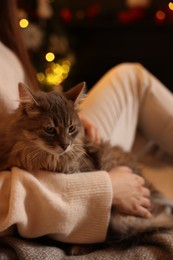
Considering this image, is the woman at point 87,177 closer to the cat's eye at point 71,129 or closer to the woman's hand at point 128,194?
the woman's hand at point 128,194

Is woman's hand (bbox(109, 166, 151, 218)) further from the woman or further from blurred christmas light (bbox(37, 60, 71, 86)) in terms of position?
blurred christmas light (bbox(37, 60, 71, 86))

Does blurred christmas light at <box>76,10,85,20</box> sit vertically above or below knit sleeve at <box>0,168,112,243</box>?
above

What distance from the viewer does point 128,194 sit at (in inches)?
38.2

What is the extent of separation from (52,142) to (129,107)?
1.73 ft

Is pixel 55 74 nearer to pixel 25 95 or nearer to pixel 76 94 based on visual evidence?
pixel 76 94

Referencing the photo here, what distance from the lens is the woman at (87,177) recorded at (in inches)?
32.6

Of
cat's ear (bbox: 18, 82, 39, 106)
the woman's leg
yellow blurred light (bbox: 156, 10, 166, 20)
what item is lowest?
the woman's leg

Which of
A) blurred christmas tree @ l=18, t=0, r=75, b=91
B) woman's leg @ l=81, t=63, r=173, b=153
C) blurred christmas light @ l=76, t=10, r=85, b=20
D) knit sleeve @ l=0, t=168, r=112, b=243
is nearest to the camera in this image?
knit sleeve @ l=0, t=168, r=112, b=243

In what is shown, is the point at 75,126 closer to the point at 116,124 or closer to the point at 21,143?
the point at 21,143

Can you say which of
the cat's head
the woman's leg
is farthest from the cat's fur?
the woman's leg

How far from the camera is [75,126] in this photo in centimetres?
94

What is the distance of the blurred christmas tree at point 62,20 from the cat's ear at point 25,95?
1262 mm

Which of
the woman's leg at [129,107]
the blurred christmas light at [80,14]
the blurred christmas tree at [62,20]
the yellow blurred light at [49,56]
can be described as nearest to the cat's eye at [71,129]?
the woman's leg at [129,107]

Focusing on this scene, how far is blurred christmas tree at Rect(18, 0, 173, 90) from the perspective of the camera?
2152mm
